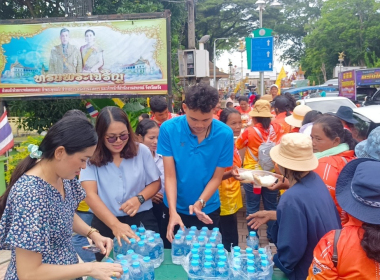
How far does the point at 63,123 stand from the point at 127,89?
4.10 m

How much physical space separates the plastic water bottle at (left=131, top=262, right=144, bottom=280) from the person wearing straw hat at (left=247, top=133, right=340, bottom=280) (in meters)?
0.79

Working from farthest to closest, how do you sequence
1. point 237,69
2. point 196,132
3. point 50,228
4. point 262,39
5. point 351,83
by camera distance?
point 237,69 → point 351,83 → point 262,39 → point 196,132 → point 50,228

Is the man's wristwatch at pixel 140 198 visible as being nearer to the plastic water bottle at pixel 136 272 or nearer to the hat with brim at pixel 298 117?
the plastic water bottle at pixel 136 272

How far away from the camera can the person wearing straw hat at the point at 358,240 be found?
1.46 m

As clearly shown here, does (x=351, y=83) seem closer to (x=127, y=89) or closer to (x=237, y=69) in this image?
(x=127, y=89)

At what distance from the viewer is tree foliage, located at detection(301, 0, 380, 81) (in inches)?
1119

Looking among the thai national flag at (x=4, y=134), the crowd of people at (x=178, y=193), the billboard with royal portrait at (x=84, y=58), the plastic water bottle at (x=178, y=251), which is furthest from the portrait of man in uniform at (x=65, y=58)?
the plastic water bottle at (x=178, y=251)

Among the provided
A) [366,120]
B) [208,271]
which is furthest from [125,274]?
[366,120]

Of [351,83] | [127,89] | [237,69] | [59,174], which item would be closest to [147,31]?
[127,89]

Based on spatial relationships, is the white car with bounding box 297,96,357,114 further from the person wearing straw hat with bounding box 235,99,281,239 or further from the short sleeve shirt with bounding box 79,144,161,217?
the short sleeve shirt with bounding box 79,144,161,217

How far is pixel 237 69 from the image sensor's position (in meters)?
71.6

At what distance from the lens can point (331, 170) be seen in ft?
8.43

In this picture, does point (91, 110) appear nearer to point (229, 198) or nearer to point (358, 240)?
point (229, 198)

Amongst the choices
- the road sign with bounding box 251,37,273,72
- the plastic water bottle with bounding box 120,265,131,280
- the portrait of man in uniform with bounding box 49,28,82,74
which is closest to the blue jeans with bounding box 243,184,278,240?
the plastic water bottle with bounding box 120,265,131,280
